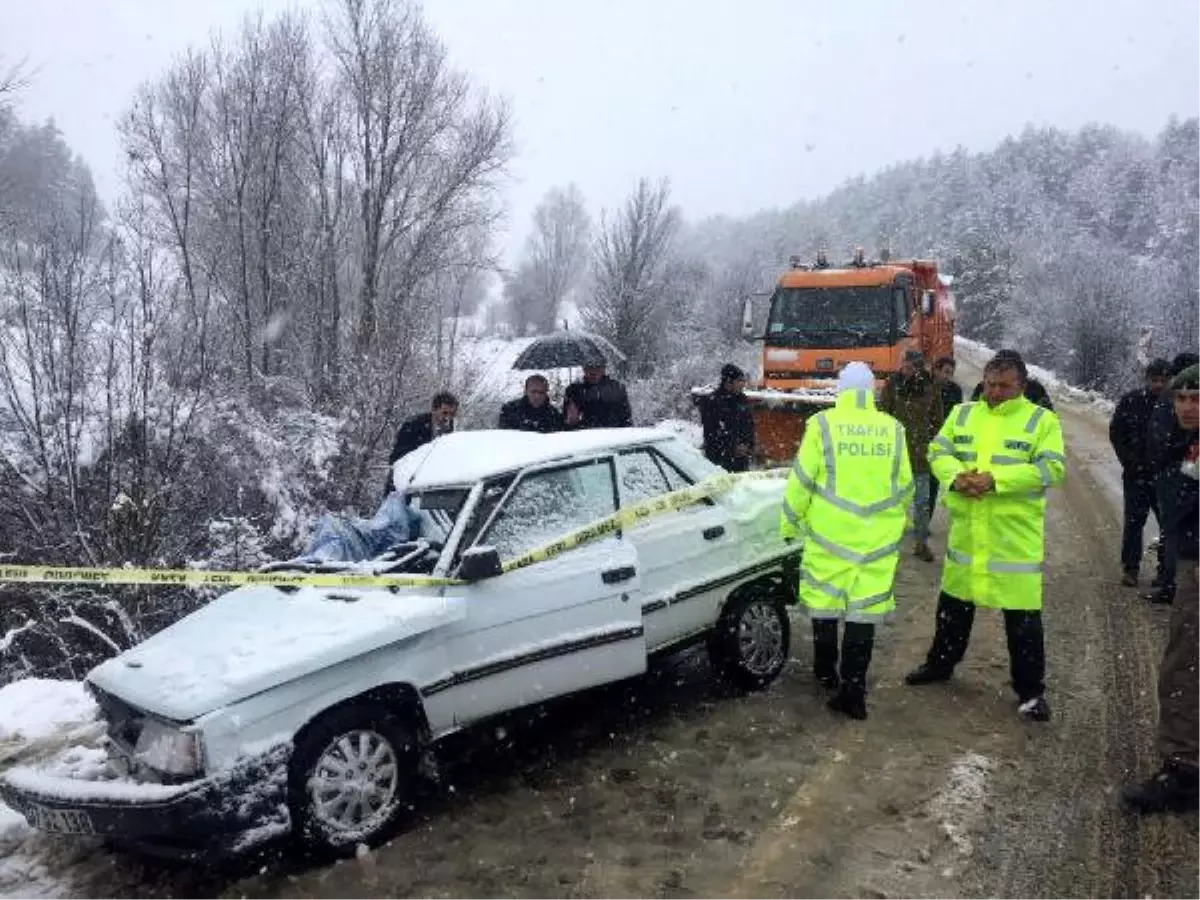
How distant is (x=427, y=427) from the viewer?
22.6 feet

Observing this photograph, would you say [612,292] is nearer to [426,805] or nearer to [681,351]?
[681,351]

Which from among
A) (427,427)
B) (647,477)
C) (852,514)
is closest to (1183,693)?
(852,514)

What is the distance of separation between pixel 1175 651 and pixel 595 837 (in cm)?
259

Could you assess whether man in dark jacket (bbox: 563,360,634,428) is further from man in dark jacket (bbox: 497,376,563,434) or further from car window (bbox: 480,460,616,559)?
car window (bbox: 480,460,616,559)

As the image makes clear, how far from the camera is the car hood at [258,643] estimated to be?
332cm

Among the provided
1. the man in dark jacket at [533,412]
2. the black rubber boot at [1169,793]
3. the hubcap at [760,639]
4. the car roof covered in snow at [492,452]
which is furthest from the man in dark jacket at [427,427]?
the black rubber boot at [1169,793]

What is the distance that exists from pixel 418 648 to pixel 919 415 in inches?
221

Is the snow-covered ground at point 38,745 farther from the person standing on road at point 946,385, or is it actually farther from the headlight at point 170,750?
the person standing on road at point 946,385

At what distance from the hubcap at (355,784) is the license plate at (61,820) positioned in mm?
777

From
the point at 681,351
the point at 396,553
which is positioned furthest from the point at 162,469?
the point at 681,351

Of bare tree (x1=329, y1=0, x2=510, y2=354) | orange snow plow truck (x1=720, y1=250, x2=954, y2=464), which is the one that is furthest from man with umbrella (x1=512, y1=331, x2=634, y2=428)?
bare tree (x1=329, y1=0, x2=510, y2=354)

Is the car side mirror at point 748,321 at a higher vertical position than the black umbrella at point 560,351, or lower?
higher

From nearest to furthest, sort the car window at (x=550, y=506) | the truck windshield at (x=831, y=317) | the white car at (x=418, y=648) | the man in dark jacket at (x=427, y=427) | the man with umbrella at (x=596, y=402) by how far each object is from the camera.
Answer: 1. the white car at (x=418, y=648)
2. the car window at (x=550, y=506)
3. the man in dark jacket at (x=427, y=427)
4. the man with umbrella at (x=596, y=402)
5. the truck windshield at (x=831, y=317)

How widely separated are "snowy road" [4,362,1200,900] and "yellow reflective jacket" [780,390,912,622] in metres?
0.72
